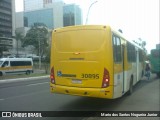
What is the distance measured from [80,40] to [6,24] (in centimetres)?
11239

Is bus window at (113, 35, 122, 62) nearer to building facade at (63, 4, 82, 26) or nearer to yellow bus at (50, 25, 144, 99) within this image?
yellow bus at (50, 25, 144, 99)

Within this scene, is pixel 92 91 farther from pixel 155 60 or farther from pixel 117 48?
pixel 155 60

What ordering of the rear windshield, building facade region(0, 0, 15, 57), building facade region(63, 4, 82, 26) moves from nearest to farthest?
1. the rear windshield
2. building facade region(63, 4, 82, 26)
3. building facade region(0, 0, 15, 57)

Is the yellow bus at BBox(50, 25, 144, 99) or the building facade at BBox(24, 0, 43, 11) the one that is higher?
the building facade at BBox(24, 0, 43, 11)

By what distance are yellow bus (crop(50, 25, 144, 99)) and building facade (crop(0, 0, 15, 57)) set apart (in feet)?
299

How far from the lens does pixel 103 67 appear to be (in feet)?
33.5

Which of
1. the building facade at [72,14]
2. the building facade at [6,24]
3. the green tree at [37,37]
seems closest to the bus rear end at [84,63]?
the building facade at [72,14]

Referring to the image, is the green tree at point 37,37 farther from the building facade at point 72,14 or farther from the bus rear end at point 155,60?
the bus rear end at point 155,60

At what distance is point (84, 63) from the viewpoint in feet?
34.4

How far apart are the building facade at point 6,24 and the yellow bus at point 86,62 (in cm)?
9120

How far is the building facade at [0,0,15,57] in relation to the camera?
105m

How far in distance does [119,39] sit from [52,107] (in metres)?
3.70

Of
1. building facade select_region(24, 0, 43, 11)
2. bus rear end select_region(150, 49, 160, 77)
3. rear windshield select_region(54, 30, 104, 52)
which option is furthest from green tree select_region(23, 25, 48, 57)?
rear windshield select_region(54, 30, 104, 52)

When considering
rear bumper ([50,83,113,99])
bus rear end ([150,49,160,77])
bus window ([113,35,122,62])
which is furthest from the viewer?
bus rear end ([150,49,160,77])
